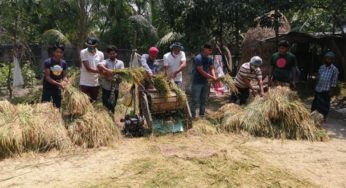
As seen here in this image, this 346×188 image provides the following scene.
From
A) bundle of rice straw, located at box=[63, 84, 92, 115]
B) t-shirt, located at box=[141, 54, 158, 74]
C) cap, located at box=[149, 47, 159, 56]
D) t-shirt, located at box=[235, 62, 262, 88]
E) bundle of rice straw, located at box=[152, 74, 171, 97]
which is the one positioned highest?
cap, located at box=[149, 47, 159, 56]

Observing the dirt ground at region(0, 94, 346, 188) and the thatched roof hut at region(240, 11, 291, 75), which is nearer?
the dirt ground at region(0, 94, 346, 188)

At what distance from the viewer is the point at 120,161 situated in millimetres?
5336

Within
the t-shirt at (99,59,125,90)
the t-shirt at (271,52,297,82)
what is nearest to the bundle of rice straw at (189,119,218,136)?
the t-shirt at (99,59,125,90)

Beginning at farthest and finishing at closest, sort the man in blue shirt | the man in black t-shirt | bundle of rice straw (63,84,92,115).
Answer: the man in blue shirt → the man in black t-shirt → bundle of rice straw (63,84,92,115)

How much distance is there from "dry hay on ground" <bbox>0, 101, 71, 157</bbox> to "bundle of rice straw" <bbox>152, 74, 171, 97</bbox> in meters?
1.65

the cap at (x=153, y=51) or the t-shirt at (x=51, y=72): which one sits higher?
the cap at (x=153, y=51)

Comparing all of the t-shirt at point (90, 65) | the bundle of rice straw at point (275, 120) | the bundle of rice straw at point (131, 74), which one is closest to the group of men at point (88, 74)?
the t-shirt at point (90, 65)

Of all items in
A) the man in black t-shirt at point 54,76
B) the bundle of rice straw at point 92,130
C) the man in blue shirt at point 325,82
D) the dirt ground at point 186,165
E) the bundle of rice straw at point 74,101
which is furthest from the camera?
the man in blue shirt at point 325,82

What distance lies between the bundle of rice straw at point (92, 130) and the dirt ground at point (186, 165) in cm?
16

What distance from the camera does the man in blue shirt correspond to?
25.9ft

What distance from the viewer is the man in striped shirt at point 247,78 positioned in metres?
7.49

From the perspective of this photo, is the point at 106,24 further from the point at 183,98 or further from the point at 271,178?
the point at 271,178

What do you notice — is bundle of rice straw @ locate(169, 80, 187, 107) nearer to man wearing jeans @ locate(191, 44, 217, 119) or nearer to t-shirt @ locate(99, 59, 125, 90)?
man wearing jeans @ locate(191, 44, 217, 119)

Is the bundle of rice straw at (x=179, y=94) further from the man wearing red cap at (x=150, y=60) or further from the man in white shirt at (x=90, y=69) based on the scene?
the man in white shirt at (x=90, y=69)
